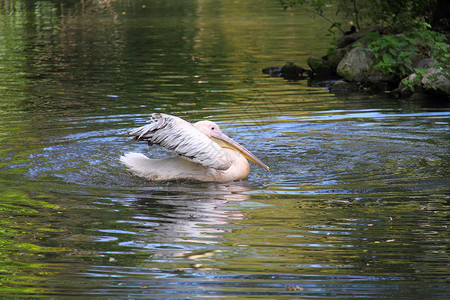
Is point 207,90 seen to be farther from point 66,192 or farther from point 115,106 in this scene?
point 66,192

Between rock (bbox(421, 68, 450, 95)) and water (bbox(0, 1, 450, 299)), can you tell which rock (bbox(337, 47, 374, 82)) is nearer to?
water (bbox(0, 1, 450, 299))

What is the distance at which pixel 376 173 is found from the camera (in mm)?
6684

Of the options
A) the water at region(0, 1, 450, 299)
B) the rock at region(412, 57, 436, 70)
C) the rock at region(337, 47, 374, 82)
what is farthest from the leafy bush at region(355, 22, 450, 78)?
the water at region(0, 1, 450, 299)

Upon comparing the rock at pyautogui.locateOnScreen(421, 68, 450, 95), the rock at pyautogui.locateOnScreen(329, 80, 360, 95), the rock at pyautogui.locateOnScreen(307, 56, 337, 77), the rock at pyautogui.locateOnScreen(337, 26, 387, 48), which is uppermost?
the rock at pyautogui.locateOnScreen(337, 26, 387, 48)

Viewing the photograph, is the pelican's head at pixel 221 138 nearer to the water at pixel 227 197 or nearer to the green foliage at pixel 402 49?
the water at pixel 227 197

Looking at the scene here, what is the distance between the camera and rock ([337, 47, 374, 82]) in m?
12.9

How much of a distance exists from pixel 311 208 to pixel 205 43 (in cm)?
1403

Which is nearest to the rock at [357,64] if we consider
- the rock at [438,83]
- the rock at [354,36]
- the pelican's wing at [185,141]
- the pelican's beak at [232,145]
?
the rock at [354,36]

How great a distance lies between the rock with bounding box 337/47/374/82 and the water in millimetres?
1010

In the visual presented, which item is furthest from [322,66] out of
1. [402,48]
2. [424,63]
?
[424,63]

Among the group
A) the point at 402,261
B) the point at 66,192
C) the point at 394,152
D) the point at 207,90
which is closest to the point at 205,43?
the point at 207,90

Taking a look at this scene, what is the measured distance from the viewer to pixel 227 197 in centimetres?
610

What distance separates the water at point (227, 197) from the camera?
408 cm

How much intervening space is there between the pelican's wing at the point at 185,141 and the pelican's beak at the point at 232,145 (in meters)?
0.38
